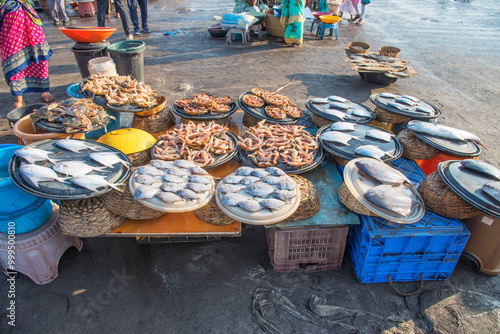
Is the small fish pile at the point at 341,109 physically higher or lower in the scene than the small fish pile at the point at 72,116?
lower

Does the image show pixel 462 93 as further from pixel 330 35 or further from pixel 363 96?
pixel 330 35

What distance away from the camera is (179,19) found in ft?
51.6

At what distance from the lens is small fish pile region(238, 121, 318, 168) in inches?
148

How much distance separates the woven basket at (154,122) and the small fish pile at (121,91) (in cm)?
21

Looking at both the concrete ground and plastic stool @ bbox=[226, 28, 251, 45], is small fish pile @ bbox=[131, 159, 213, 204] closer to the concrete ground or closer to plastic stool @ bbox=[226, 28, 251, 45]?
the concrete ground

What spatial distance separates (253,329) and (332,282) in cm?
108

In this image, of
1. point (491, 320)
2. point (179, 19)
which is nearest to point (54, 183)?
point (491, 320)

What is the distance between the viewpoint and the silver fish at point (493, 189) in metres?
2.93

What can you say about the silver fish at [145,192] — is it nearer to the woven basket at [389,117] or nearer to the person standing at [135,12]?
the woven basket at [389,117]

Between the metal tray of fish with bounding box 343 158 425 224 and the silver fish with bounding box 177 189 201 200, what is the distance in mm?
1678

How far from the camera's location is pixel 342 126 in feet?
14.1

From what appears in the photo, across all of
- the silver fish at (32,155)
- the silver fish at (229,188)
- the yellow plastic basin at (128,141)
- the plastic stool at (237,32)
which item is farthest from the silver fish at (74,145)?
the plastic stool at (237,32)

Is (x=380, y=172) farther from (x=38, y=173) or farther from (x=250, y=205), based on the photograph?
(x=38, y=173)

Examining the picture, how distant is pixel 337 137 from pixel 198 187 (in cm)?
206
